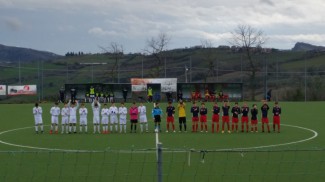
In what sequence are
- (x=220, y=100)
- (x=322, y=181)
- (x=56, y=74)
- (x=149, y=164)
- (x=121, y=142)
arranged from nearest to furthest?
(x=322, y=181) < (x=149, y=164) < (x=121, y=142) < (x=220, y=100) < (x=56, y=74)

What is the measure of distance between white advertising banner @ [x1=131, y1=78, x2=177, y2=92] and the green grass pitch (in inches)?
1025

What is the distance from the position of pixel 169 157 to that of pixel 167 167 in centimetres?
221

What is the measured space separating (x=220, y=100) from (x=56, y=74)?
90.4 feet

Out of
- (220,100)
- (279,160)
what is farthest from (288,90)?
(279,160)

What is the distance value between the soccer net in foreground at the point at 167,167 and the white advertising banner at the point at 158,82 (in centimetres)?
3489

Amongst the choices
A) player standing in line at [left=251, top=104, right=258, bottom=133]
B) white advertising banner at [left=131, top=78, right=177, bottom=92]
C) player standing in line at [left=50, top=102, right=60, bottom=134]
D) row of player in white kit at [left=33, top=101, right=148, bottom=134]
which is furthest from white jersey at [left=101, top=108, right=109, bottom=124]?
white advertising banner at [left=131, top=78, right=177, bottom=92]

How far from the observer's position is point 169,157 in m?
17.7

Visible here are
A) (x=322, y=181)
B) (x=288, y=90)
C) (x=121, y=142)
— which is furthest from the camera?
(x=288, y=90)

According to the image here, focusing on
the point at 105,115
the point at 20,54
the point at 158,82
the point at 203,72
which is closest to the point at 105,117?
the point at 105,115

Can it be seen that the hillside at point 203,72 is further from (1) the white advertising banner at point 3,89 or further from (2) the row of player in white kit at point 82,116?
(2) the row of player in white kit at point 82,116

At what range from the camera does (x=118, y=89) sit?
176 ft

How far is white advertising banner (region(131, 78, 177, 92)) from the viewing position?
5352 centimetres

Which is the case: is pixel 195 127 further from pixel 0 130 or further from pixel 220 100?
pixel 220 100

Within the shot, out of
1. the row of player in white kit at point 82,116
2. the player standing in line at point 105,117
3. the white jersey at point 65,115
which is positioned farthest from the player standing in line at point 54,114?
the player standing in line at point 105,117
